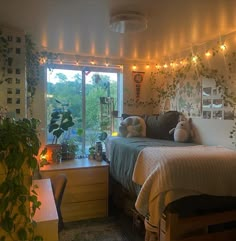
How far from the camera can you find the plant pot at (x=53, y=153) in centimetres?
339

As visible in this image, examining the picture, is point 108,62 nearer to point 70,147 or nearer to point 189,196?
point 70,147

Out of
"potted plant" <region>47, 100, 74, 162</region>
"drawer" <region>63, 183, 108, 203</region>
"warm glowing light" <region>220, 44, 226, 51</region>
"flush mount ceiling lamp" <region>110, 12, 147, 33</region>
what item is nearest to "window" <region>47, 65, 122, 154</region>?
"potted plant" <region>47, 100, 74, 162</region>

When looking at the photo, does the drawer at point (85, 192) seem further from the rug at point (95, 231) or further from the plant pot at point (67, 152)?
the plant pot at point (67, 152)

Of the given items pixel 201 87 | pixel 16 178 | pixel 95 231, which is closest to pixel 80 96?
pixel 201 87

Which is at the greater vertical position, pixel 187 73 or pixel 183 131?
pixel 187 73

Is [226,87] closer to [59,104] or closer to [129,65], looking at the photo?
[129,65]

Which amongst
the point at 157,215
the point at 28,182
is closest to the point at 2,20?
the point at 28,182

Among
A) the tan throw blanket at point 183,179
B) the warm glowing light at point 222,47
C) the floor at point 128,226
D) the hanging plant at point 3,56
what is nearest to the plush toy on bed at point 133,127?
the floor at point 128,226

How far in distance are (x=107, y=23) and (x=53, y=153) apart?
6.38 feet

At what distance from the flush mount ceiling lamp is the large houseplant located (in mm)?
1410

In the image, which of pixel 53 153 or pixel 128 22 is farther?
pixel 53 153

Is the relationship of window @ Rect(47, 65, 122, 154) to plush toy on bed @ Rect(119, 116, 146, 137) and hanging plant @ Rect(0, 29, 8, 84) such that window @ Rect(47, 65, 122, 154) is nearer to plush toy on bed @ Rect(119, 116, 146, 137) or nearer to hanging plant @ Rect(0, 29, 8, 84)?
plush toy on bed @ Rect(119, 116, 146, 137)

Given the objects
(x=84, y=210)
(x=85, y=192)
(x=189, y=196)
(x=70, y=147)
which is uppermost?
(x=70, y=147)

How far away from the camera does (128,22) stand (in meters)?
2.19
